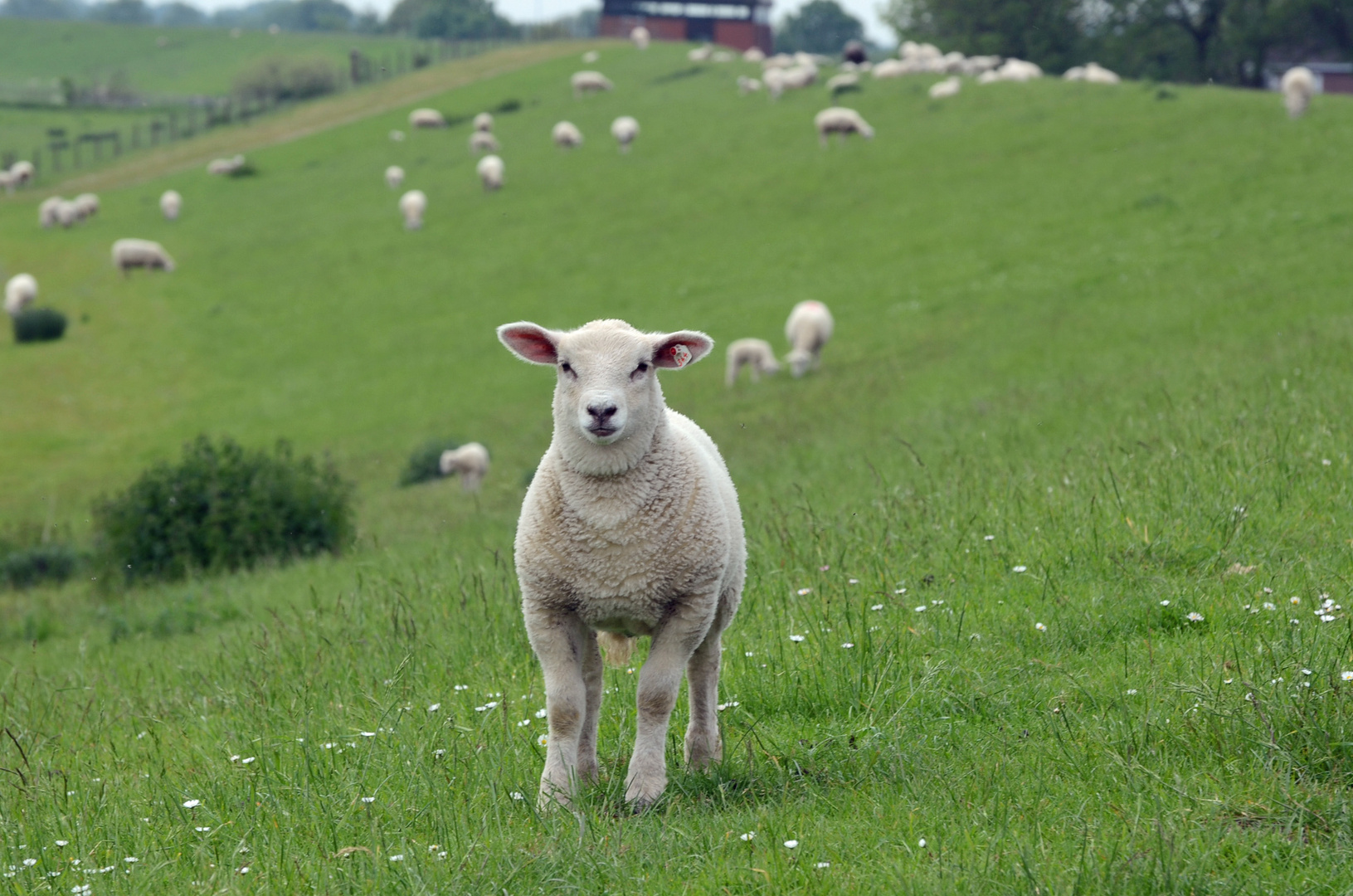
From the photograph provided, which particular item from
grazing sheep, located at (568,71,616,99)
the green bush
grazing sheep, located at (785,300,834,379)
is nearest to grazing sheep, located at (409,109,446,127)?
grazing sheep, located at (568,71,616,99)

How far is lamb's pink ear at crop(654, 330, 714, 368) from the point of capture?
504 cm

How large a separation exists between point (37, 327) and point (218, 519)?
24.0 meters

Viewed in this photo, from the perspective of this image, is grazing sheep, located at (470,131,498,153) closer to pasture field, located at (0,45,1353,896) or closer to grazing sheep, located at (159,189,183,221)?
grazing sheep, located at (159,189,183,221)

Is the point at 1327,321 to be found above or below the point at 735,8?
below

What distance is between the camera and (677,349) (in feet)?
16.7

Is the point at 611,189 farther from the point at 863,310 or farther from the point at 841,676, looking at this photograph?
the point at 841,676

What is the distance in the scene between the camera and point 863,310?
88.5 ft

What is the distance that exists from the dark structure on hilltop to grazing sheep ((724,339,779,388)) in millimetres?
89795

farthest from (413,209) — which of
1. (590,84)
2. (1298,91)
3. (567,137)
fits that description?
(1298,91)

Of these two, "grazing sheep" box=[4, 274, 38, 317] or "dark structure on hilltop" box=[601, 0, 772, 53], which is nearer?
"grazing sheep" box=[4, 274, 38, 317]

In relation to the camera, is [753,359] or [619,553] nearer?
[619,553]

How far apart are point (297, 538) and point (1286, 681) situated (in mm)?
13892

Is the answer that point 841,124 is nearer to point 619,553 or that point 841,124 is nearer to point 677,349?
point 677,349

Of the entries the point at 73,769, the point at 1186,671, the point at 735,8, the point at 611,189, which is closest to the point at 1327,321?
the point at 1186,671
